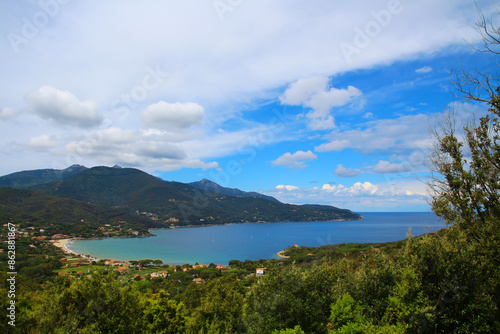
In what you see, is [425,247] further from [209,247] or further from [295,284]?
[209,247]

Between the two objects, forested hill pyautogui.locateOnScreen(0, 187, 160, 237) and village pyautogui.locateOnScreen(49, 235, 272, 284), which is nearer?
village pyautogui.locateOnScreen(49, 235, 272, 284)

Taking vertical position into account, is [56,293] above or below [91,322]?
above

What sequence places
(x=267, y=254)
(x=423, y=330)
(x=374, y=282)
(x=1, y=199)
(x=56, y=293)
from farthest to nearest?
(x=1, y=199)
(x=267, y=254)
(x=374, y=282)
(x=56, y=293)
(x=423, y=330)

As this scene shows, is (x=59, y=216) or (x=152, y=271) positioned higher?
(x=59, y=216)

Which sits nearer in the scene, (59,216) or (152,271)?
(152,271)

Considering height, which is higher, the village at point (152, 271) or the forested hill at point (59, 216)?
the forested hill at point (59, 216)

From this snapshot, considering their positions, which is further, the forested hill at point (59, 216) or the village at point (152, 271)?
the forested hill at point (59, 216)

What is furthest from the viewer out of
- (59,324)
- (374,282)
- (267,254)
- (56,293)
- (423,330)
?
(267,254)

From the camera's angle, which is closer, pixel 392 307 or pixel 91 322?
→ pixel 392 307

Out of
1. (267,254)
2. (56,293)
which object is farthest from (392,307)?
(267,254)

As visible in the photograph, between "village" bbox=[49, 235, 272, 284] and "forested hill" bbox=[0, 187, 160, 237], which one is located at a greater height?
"forested hill" bbox=[0, 187, 160, 237]

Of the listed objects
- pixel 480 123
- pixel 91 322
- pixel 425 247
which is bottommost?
pixel 91 322
